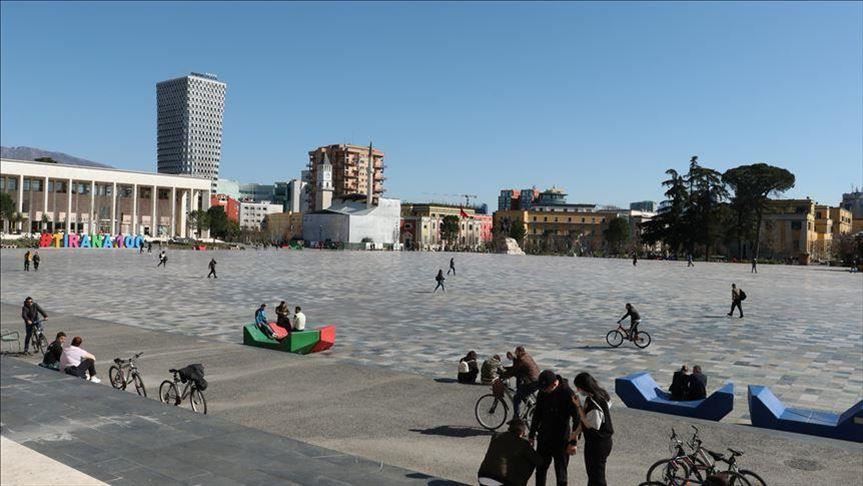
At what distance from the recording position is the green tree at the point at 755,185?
89.8 metres

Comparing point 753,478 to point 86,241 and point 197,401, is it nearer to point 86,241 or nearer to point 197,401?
point 197,401

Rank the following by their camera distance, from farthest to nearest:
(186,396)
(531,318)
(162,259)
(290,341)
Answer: (162,259)
(531,318)
(290,341)
(186,396)

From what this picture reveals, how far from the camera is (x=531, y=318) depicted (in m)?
22.9

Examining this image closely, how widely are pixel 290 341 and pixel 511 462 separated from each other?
988 cm

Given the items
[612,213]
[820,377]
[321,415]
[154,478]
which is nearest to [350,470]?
[154,478]

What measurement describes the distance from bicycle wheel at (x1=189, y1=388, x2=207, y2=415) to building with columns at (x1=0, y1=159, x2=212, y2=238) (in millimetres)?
96820

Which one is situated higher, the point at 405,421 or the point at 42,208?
the point at 42,208

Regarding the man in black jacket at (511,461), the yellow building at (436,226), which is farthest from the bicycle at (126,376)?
the yellow building at (436,226)

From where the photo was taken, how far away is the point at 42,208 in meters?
97.7

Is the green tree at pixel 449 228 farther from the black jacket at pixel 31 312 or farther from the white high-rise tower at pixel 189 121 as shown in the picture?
the black jacket at pixel 31 312

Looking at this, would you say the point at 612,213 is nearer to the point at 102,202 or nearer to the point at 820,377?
the point at 102,202

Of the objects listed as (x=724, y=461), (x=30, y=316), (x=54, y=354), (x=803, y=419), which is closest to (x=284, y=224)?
(x=30, y=316)

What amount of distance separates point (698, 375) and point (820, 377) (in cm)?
457

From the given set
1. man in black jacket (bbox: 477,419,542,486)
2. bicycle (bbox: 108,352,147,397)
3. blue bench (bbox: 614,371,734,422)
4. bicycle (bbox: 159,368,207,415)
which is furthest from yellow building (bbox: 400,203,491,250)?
man in black jacket (bbox: 477,419,542,486)
